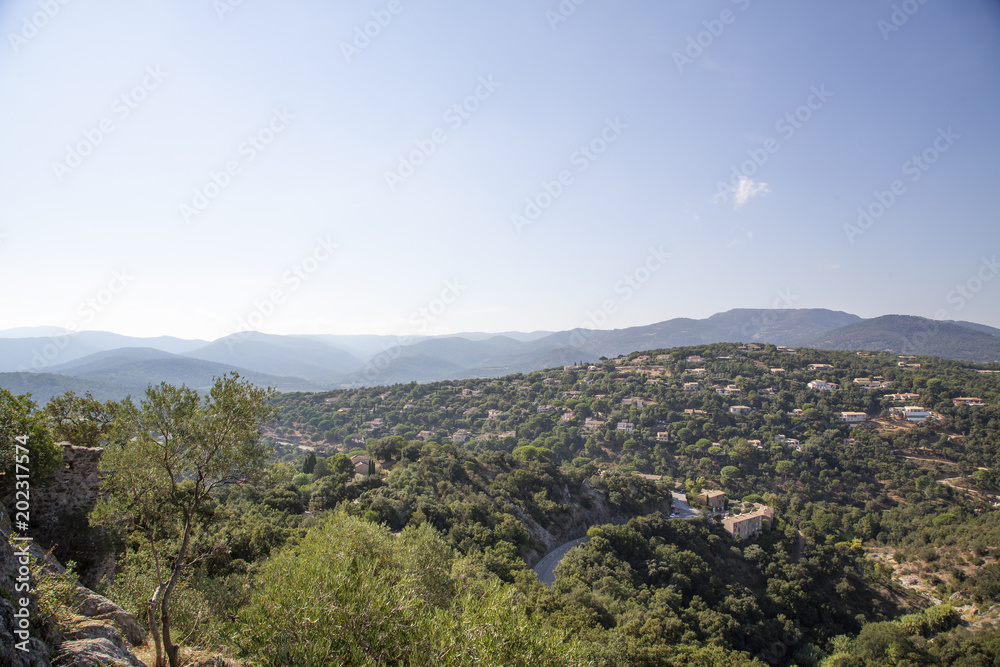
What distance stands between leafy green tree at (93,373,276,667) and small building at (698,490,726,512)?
1742 inches

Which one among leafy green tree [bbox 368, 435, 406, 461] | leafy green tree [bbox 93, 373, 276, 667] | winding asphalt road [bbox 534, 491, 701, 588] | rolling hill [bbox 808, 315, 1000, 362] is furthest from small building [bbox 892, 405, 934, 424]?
rolling hill [bbox 808, 315, 1000, 362]

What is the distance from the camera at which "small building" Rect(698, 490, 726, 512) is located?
41694 mm

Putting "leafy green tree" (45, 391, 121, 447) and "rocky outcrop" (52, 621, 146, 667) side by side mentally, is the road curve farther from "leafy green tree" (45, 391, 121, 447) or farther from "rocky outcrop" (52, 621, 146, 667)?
"leafy green tree" (45, 391, 121, 447)

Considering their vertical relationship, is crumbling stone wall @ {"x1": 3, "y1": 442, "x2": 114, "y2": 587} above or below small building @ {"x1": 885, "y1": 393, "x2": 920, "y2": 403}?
above

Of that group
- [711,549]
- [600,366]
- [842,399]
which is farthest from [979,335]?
[711,549]

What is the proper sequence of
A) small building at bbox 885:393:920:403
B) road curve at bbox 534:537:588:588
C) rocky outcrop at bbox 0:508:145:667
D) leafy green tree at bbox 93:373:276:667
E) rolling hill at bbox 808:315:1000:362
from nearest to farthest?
rocky outcrop at bbox 0:508:145:667
leafy green tree at bbox 93:373:276:667
road curve at bbox 534:537:588:588
small building at bbox 885:393:920:403
rolling hill at bbox 808:315:1000:362

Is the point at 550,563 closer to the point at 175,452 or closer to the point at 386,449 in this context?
the point at 386,449

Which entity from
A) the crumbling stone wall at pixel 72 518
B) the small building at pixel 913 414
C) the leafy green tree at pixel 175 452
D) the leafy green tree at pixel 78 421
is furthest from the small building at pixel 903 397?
the leafy green tree at pixel 78 421

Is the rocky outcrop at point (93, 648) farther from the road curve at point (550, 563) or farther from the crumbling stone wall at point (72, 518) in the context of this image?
the road curve at point (550, 563)

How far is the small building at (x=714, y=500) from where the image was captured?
4169 cm

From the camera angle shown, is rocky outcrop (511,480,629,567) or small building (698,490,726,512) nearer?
rocky outcrop (511,480,629,567)

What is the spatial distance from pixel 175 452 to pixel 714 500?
46109 millimetres

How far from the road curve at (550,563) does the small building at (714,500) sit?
16.6 m

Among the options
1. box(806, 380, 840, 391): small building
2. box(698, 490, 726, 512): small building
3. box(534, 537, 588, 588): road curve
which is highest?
box(806, 380, 840, 391): small building
